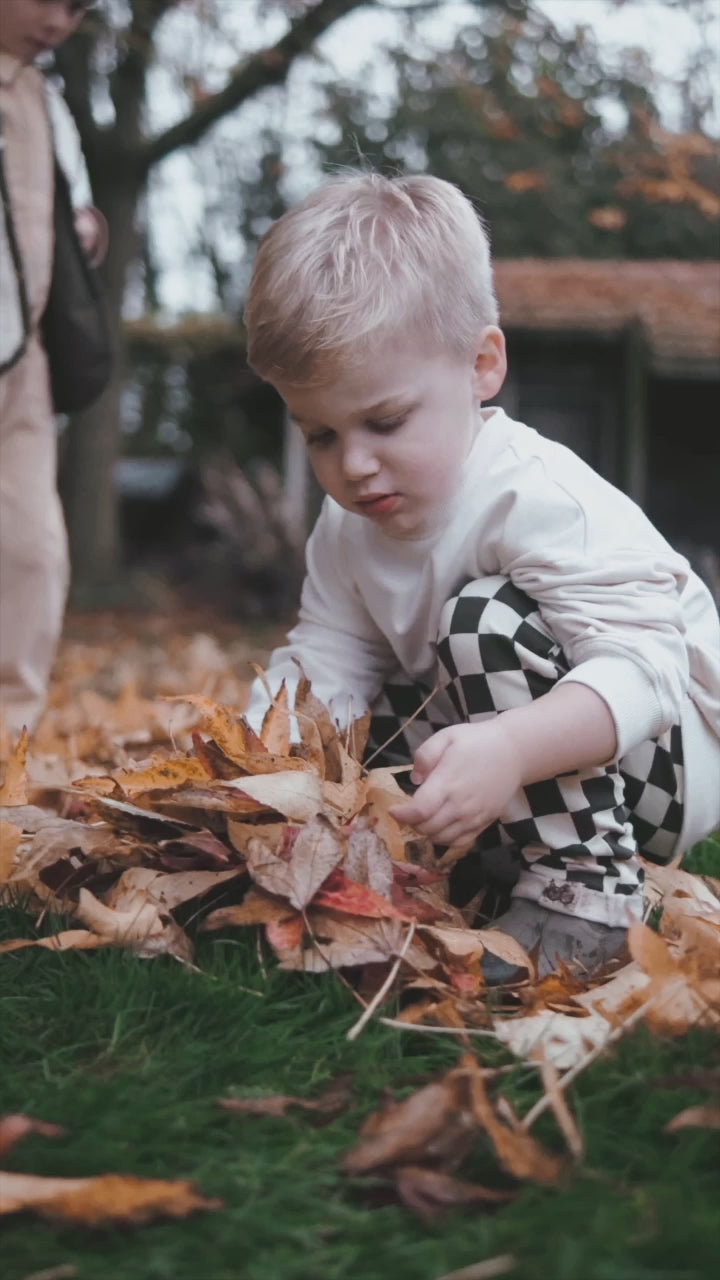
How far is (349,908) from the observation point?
1.40 meters

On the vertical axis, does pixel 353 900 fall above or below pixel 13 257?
below

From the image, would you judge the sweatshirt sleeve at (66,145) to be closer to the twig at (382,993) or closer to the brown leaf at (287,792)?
the brown leaf at (287,792)

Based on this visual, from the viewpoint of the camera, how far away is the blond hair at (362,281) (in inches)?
65.5

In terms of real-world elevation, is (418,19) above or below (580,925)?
above

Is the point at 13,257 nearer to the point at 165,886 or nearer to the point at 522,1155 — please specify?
the point at 165,886

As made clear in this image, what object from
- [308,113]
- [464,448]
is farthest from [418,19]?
[464,448]

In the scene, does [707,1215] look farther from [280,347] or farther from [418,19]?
[418,19]

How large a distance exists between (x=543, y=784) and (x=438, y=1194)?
2.19 feet

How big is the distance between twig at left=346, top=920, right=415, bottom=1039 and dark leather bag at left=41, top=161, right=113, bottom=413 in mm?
2073

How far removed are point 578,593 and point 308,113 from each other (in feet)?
32.5

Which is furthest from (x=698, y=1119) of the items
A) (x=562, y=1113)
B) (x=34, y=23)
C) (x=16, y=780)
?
(x=34, y=23)

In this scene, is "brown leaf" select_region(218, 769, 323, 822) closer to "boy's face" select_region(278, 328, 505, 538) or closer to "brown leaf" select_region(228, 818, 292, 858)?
"brown leaf" select_region(228, 818, 292, 858)

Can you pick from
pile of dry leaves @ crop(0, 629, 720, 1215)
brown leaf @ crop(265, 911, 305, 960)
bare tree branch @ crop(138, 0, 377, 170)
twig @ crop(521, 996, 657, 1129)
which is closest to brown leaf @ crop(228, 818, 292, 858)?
pile of dry leaves @ crop(0, 629, 720, 1215)

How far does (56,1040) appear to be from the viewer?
1.31 meters
